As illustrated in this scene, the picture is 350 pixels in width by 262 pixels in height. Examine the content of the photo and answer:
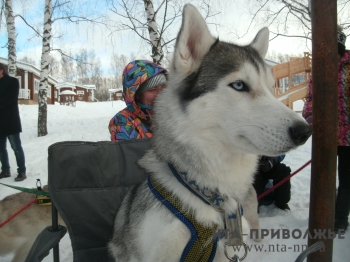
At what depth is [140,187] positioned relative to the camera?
65.6 inches

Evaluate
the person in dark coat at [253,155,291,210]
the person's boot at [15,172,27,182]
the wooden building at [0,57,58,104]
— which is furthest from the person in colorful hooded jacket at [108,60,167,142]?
the wooden building at [0,57,58,104]

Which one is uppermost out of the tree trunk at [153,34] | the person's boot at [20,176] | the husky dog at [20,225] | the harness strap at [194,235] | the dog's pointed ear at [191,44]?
the tree trunk at [153,34]

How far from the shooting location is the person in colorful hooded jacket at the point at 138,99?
8.79 ft

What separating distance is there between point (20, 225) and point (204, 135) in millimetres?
1797

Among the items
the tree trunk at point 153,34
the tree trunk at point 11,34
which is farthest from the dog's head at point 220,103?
the tree trunk at point 11,34

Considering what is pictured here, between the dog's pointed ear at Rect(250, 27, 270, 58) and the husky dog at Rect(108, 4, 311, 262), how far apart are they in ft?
0.84

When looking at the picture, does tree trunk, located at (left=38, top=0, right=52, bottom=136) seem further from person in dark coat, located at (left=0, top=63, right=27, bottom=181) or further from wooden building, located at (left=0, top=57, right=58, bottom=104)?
wooden building, located at (left=0, top=57, right=58, bottom=104)

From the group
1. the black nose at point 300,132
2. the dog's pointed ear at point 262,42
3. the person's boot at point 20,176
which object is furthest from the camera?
the person's boot at point 20,176

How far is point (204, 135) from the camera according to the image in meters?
1.39

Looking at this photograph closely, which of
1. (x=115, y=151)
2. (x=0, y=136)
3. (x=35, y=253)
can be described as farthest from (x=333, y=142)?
(x=0, y=136)

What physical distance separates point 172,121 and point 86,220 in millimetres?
914

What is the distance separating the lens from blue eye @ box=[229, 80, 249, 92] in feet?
4.57

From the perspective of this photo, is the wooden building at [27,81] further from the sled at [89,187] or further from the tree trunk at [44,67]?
the sled at [89,187]

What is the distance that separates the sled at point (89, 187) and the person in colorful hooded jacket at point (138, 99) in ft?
2.27
